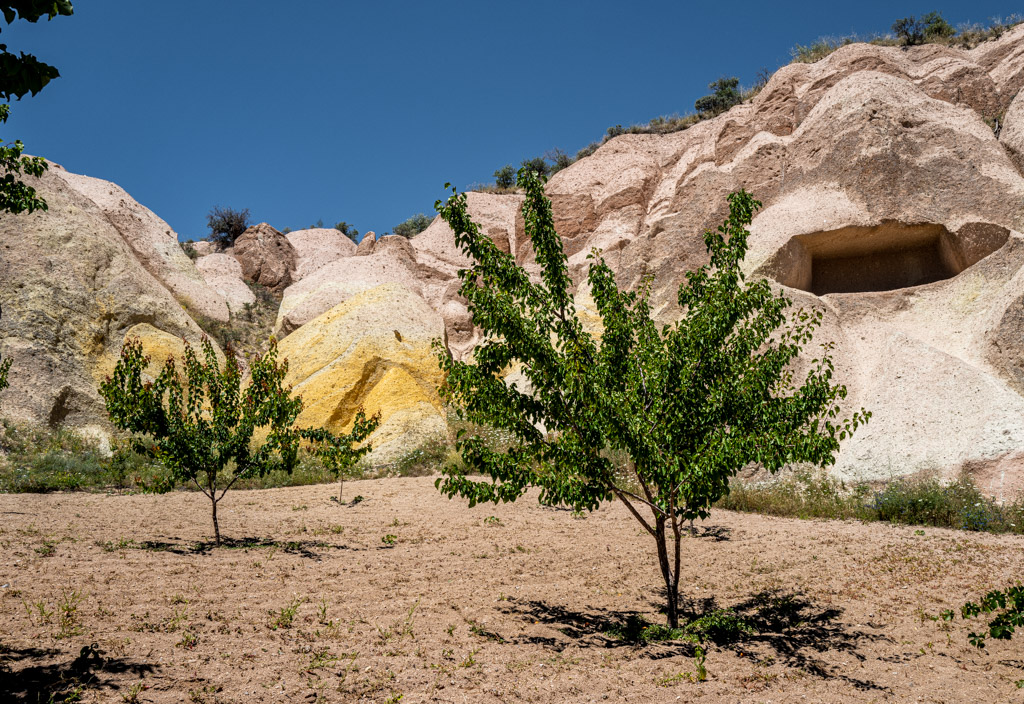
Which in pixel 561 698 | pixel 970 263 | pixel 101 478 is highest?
pixel 970 263

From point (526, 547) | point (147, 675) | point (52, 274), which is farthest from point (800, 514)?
point (52, 274)

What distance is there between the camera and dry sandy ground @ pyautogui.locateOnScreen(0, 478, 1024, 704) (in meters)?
5.41

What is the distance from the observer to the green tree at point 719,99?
3123cm

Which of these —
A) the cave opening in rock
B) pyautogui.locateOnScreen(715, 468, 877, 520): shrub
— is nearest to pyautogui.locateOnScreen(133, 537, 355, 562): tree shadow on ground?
pyautogui.locateOnScreen(715, 468, 877, 520): shrub

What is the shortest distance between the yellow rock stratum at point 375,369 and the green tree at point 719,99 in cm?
1728

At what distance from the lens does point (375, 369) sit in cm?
2109

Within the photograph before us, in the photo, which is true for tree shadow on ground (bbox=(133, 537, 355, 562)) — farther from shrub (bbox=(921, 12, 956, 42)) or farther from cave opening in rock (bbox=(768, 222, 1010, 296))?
shrub (bbox=(921, 12, 956, 42))

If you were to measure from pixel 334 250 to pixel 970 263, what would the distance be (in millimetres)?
30878

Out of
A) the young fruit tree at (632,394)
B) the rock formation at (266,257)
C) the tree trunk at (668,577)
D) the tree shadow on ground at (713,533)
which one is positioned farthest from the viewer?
the rock formation at (266,257)

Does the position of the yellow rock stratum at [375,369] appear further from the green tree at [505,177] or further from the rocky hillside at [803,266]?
the green tree at [505,177]

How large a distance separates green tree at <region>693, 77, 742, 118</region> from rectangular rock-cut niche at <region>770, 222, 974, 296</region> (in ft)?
48.1

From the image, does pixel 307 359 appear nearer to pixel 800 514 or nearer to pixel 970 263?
pixel 800 514

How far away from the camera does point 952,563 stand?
892 cm

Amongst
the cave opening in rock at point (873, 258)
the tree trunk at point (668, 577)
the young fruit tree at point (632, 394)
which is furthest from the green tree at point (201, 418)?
the cave opening in rock at point (873, 258)
